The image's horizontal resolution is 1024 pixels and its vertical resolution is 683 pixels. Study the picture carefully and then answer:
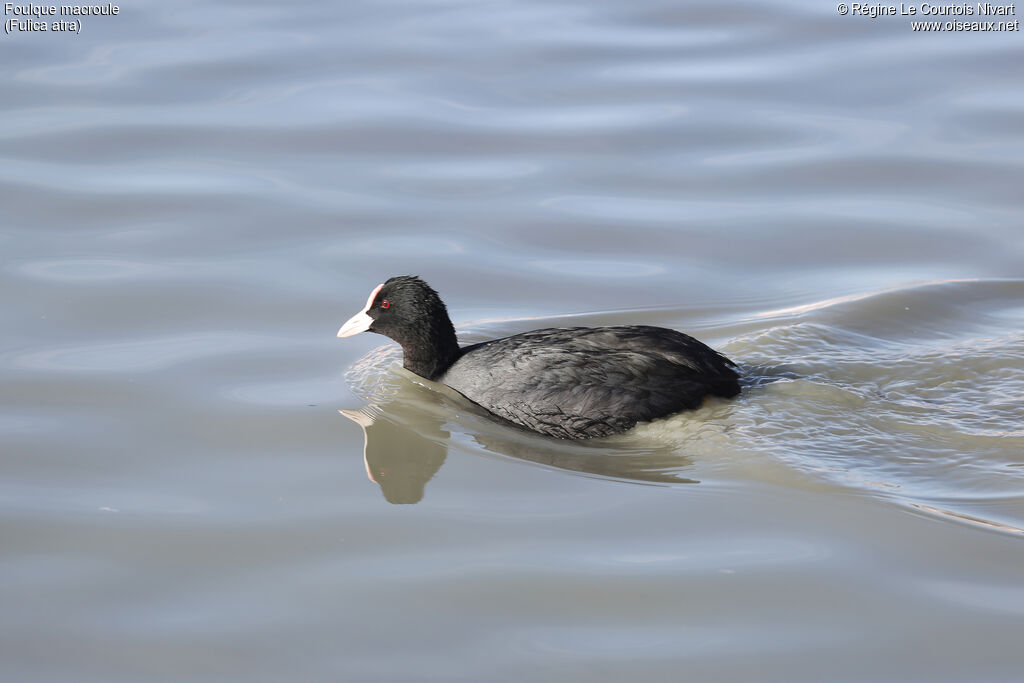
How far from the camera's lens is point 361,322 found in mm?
6930

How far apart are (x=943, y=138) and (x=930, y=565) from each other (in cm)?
638

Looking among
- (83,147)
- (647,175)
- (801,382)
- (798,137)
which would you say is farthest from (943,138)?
(83,147)

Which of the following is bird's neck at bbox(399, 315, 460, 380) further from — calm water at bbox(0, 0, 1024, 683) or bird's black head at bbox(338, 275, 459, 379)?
calm water at bbox(0, 0, 1024, 683)

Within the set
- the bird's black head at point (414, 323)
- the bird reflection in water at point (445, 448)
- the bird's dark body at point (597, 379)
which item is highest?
the bird's black head at point (414, 323)

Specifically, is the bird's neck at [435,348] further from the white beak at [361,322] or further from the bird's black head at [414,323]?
the white beak at [361,322]

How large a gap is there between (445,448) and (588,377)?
796mm

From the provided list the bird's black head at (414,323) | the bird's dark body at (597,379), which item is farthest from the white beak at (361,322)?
the bird's dark body at (597,379)

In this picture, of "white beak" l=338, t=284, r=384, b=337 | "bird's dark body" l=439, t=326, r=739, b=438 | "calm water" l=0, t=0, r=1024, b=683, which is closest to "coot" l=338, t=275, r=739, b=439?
"bird's dark body" l=439, t=326, r=739, b=438

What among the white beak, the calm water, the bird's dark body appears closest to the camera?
the calm water

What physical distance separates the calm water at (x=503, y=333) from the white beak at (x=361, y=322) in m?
0.27

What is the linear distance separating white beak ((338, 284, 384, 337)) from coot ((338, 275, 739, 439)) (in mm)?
370

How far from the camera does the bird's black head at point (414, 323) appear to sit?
6793mm

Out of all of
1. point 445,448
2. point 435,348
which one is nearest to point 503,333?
point 435,348

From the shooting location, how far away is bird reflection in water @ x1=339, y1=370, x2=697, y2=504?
5.77 meters
